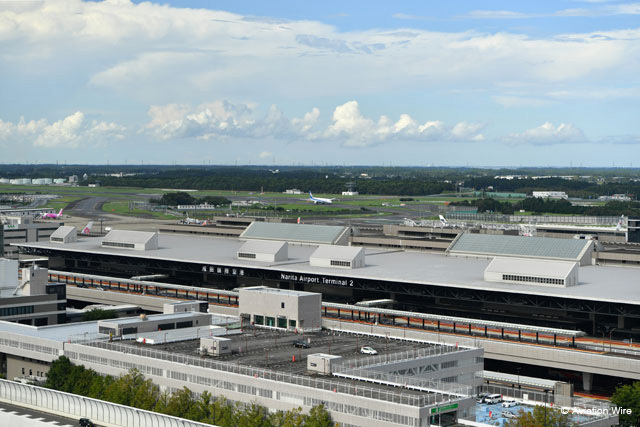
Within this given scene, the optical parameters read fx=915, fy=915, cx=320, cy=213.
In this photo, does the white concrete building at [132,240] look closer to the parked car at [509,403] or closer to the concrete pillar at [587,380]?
the concrete pillar at [587,380]

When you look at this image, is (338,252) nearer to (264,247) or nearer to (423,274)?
(264,247)

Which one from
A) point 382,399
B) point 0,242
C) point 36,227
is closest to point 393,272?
point 382,399

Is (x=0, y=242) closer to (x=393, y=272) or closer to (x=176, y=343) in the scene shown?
(x=393, y=272)

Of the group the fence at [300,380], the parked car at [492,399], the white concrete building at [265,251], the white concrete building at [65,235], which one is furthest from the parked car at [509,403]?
the white concrete building at [65,235]

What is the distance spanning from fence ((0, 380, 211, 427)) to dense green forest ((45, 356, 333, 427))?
2.77 metres

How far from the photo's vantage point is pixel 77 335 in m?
79.9

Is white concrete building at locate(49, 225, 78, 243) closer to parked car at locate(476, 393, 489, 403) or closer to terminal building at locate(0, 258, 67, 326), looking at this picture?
terminal building at locate(0, 258, 67, 326)

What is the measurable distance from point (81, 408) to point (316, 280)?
55.0 meters

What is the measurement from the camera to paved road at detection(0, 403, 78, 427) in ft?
206

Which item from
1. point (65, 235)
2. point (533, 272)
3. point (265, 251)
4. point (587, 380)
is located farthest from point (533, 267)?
point (65, 235)

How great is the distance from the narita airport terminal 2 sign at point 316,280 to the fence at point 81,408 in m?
51.8

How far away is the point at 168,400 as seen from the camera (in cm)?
6688

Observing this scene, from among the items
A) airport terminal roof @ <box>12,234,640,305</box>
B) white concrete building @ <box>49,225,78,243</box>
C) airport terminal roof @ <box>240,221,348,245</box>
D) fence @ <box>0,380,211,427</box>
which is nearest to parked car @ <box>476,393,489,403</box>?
fence @ <box>0,380,211,427</box>

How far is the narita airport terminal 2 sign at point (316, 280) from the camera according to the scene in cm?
11444
